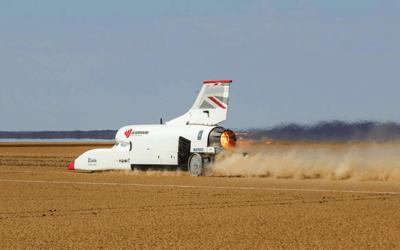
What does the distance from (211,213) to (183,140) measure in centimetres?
1347

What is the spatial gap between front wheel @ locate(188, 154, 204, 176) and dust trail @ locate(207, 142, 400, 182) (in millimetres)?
491

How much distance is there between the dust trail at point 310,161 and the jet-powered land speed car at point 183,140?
87 centimetres

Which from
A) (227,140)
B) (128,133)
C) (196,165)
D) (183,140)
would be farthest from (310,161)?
(128,133)

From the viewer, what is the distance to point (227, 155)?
1000 inches

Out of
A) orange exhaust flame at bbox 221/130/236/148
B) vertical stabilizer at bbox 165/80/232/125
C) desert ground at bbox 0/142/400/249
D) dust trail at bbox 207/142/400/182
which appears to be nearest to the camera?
desert ground at bbox 0/142/400/249

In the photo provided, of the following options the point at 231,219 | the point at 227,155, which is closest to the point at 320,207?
the point at 231,219

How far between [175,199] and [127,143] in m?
12.7

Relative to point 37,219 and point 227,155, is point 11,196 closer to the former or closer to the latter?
point 37,219

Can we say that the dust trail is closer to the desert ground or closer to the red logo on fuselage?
the desert ground

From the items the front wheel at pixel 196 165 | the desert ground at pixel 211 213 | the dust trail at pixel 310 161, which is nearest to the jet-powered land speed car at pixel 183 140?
the front wheel at pixel 196 165

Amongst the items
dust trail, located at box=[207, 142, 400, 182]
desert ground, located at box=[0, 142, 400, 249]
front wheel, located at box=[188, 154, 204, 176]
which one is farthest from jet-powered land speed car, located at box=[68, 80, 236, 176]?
desert ground, located at box=[0, 142, 400, 249]

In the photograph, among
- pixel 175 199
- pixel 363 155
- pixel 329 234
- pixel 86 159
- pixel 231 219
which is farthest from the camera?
pixel 86 159

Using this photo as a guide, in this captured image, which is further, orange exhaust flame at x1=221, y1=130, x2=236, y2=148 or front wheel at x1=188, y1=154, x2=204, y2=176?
front wheel at x1=188, y1=154, x2=204, y2=176

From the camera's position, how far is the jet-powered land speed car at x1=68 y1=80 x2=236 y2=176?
2553 cm
